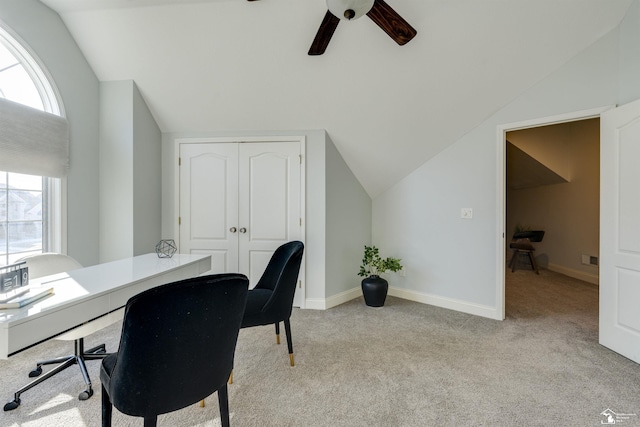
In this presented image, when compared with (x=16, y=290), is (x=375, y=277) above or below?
below

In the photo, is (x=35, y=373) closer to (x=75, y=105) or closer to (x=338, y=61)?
(x=75, y=105)

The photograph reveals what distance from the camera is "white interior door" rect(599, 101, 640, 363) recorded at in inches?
85.1

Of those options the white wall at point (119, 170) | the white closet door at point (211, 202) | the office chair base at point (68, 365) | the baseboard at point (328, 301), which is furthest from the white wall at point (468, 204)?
the office chair base at point (68, 365)

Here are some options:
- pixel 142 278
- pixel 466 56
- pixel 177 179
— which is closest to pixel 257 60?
pixel 177 179

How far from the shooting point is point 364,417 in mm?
1566

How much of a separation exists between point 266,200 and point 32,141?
2002 millimetres

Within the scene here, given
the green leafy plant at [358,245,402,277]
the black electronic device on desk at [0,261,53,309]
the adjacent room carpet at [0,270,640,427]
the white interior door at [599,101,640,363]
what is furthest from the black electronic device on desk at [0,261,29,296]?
the white interior door at [599,101,640,363]

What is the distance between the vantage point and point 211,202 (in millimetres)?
3377

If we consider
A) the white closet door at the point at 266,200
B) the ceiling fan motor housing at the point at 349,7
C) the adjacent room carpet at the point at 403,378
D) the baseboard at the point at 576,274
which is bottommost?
the adjacent room carpet at the point at 403,378

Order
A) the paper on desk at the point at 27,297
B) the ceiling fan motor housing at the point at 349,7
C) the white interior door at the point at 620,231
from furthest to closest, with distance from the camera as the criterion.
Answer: the white interior door at the point at 620,231, the ceiling fan motor housing at the point at 349,7, the paper on desk at the point at 27,297

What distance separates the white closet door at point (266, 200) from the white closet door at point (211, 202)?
0.34ft

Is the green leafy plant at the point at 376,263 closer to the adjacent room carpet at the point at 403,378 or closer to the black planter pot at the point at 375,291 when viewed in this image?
the black planter pot at the point at 375,291

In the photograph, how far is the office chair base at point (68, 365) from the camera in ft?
5.48

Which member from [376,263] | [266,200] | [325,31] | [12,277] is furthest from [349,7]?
[376,263]
